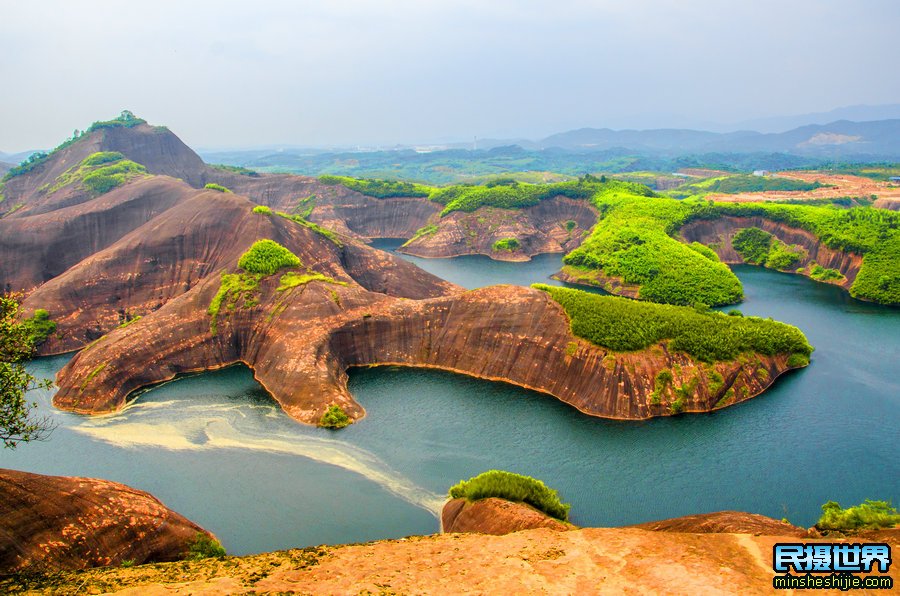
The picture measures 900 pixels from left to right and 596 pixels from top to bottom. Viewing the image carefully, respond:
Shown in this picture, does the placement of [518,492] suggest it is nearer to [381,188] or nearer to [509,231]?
[509,231]

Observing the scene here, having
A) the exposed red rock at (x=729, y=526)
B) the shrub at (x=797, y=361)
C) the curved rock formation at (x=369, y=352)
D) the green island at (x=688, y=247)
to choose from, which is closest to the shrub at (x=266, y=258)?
the curved rock formation at (x=369, y=352)

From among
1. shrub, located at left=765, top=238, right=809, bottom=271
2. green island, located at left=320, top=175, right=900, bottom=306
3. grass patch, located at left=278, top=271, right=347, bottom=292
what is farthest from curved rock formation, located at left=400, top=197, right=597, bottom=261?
grass patch, located at left=278, top=271, right=347, bottom=292

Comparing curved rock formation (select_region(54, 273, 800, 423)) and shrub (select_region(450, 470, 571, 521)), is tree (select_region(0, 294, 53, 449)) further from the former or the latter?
curved rock formation (select_region(54, 273, 800, 423))

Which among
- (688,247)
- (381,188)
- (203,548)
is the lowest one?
(203,548)

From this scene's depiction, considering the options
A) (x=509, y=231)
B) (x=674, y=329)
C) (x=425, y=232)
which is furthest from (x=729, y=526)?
(x=425, y=232)

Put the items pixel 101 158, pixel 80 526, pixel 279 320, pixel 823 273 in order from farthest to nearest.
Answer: pixel 101 158, pixel 823 273, pixel 279 320, pixel 80 526

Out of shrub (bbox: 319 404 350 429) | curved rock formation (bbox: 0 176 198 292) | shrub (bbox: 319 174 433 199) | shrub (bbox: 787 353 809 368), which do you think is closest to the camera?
shrub (bbox: 319 404 350 429)
